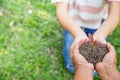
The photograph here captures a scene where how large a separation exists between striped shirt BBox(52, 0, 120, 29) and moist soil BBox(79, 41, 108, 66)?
0.51 metres

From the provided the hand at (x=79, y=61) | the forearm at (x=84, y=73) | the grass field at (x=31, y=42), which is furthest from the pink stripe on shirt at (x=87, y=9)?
the forearm at (x=84, y=73)

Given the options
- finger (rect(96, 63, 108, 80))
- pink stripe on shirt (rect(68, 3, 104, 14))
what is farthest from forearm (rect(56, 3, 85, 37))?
finger (rect(96, 63, 108, 80))

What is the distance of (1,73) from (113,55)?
1078 mm

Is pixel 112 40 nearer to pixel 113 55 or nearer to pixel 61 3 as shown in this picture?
pixel 61 3

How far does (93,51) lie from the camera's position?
6.72 feet

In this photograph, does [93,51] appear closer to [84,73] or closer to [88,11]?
[84,73]

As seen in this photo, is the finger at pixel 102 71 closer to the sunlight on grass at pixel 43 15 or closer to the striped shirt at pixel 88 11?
the striped shirt at pixel 88 11

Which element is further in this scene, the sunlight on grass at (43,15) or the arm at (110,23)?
the sunlight on grass at (43,15)

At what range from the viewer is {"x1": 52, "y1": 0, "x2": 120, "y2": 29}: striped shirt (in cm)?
249

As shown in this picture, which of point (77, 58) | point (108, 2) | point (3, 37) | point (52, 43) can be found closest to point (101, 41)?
point (77, 58)

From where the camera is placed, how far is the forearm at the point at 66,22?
2.19 meters

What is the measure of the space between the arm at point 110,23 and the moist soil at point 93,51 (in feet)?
0.45

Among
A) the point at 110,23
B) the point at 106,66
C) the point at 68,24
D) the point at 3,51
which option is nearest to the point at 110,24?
the point at 110,23

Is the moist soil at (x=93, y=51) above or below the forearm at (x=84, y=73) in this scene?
above
